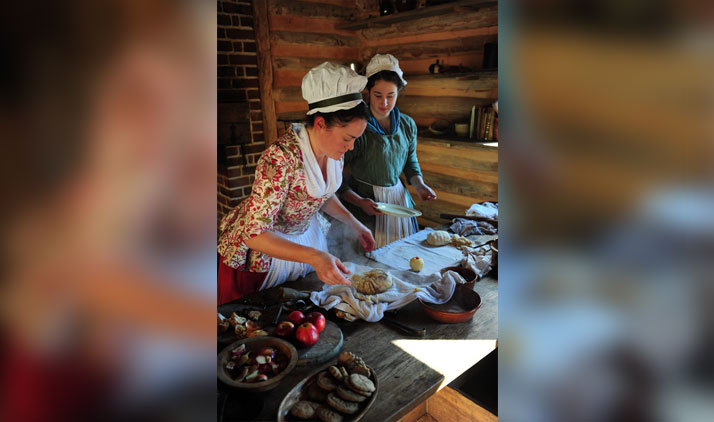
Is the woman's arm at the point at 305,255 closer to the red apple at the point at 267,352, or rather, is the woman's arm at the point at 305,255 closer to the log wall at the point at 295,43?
the red apple at the point at 267,352

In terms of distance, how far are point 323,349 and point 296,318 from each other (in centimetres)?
18

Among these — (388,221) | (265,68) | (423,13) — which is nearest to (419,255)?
(388,221)

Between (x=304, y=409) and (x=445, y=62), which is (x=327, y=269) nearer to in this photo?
(x=304, y=409)

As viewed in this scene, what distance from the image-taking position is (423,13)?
4.11m

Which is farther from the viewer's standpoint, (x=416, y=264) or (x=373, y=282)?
(x=416, y=264)

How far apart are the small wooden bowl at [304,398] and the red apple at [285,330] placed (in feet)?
0.77

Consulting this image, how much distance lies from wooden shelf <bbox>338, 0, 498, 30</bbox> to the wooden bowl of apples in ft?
11.1

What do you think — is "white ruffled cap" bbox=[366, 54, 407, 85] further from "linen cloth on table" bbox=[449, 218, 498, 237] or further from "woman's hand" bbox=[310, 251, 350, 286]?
"woman's hand" bbox=[310, 251, 350, 286]

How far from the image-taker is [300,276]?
202 centimetres

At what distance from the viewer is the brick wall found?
13.8ft
